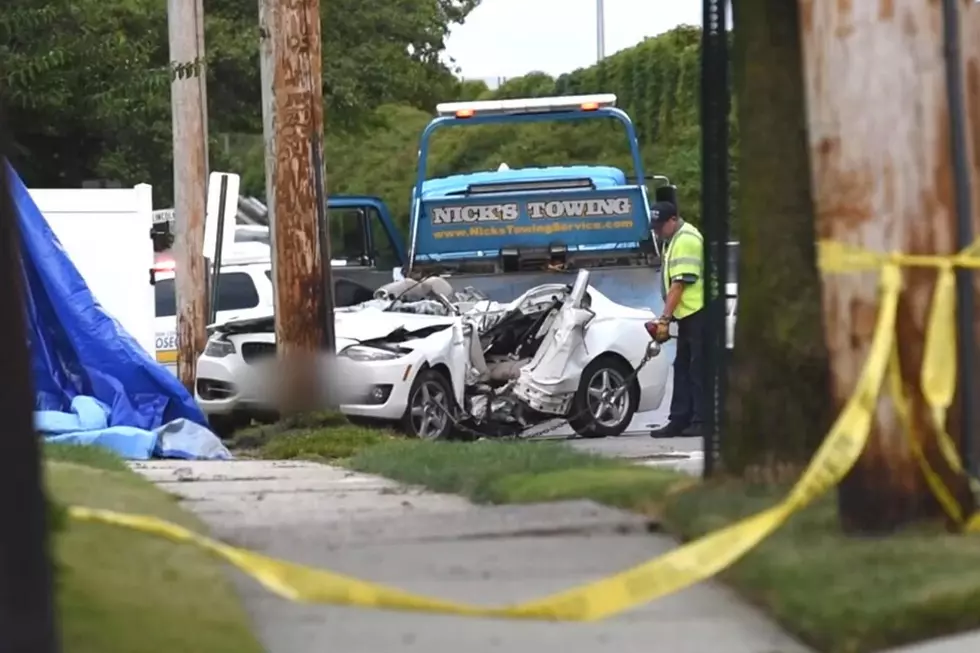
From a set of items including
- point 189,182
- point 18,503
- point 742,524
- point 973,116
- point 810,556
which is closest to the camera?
point 18,503

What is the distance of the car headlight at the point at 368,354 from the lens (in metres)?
13.1

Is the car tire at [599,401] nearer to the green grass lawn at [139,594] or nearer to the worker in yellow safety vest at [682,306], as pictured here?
the worker in yellow safety vest at [682,306]

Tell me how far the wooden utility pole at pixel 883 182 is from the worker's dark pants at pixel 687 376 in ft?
25.3

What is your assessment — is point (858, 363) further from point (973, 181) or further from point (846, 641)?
point (846, 641)

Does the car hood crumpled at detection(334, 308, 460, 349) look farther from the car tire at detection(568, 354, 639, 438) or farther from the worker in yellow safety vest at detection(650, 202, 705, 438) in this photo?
the worker in yellow safety vest at detection(650, 202, 705, 438)

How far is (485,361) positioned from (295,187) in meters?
2.23

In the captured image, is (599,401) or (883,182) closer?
(883,182)

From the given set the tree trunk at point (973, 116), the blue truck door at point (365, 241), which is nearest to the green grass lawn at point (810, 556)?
the tree trunk at point (973, 116)

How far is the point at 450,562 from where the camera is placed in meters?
6.06

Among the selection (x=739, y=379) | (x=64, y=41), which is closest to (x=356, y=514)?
(x=739, y=379)

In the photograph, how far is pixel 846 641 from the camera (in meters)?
4.68

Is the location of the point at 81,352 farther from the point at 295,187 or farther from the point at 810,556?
the point at 810,556

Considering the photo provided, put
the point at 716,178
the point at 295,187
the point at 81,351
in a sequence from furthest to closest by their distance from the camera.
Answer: the point at 295,187 < the point at 81,351 < the point at 716,178

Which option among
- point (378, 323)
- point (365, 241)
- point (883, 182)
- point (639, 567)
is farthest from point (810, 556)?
point (365, 241)
